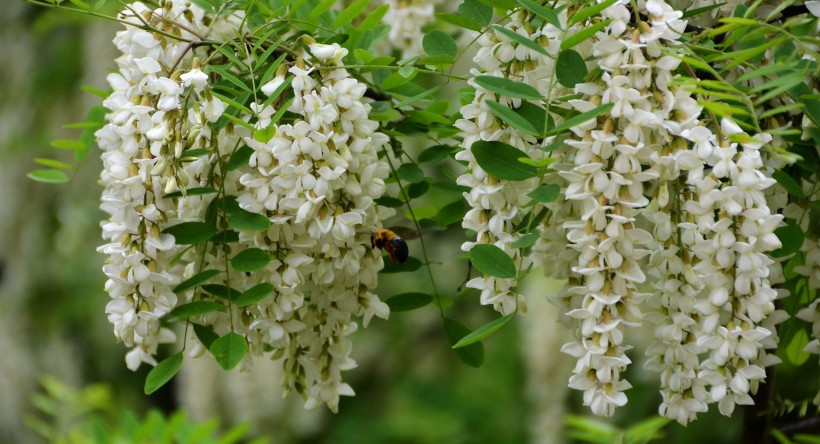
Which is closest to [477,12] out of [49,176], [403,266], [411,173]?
[411,173]

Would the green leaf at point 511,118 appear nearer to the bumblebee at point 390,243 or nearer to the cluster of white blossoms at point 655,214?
the cluster of white blossoms at point 655,214

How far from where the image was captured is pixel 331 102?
1041 mm

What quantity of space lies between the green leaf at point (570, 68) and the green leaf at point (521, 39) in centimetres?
2

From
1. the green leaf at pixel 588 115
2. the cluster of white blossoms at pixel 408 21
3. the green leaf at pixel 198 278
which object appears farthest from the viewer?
the cluster of white blossoms at pixel 408 21

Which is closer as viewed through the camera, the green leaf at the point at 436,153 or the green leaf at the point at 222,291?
the green leaf at the point at 222,291

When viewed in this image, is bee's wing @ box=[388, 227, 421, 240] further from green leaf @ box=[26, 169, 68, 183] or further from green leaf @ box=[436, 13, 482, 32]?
green leaf @ box=[26, 169, 68, 183]

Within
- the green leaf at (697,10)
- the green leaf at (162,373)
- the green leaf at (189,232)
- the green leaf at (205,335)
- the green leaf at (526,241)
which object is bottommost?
the green leaf at (162,373)

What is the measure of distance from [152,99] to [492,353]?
129 inches

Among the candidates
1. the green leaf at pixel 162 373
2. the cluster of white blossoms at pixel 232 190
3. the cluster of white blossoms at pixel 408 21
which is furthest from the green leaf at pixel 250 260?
the cluster of white blossoms at pixel 408 21

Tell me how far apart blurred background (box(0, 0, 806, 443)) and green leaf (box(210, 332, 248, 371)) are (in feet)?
6.87

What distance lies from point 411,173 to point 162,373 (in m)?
0.42

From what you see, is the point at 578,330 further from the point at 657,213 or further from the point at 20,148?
the point at 20,148

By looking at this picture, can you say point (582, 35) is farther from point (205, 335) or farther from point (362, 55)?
point (205, 335)

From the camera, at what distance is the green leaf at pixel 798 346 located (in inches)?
48.8
